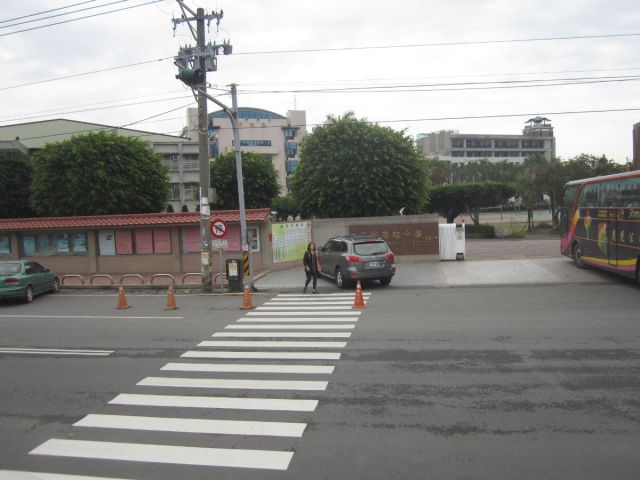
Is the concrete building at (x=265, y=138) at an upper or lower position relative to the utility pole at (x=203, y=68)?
upper

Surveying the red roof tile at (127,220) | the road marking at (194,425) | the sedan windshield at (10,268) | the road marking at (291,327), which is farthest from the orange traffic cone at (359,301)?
the sedan windshield at (10,268)

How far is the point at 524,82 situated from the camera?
19.6 meters

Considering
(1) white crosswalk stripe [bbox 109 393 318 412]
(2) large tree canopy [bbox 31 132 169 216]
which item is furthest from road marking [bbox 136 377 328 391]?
(2) large tree canopy [bbox 31 132 169 216]

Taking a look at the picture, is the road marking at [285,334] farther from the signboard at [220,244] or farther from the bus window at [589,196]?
the bus window at [589,196]

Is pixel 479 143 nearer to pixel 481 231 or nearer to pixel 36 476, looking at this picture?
pixel 481 231

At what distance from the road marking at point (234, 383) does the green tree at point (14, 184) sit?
30483 mm

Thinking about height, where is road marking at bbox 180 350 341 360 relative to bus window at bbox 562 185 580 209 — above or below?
below

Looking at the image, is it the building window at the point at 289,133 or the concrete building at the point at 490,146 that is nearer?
the building window at the point at 289,133

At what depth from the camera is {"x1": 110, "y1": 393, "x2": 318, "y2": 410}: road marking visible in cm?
651

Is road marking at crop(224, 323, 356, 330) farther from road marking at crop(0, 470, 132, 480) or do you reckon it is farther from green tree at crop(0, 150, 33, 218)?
green tree at crop(0, 150, 33, 218)

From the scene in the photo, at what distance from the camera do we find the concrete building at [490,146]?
11250cm

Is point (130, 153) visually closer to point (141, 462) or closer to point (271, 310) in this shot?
point (271, 310)

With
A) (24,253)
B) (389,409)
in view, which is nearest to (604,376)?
(389,409)

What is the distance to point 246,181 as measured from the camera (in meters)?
39.2
